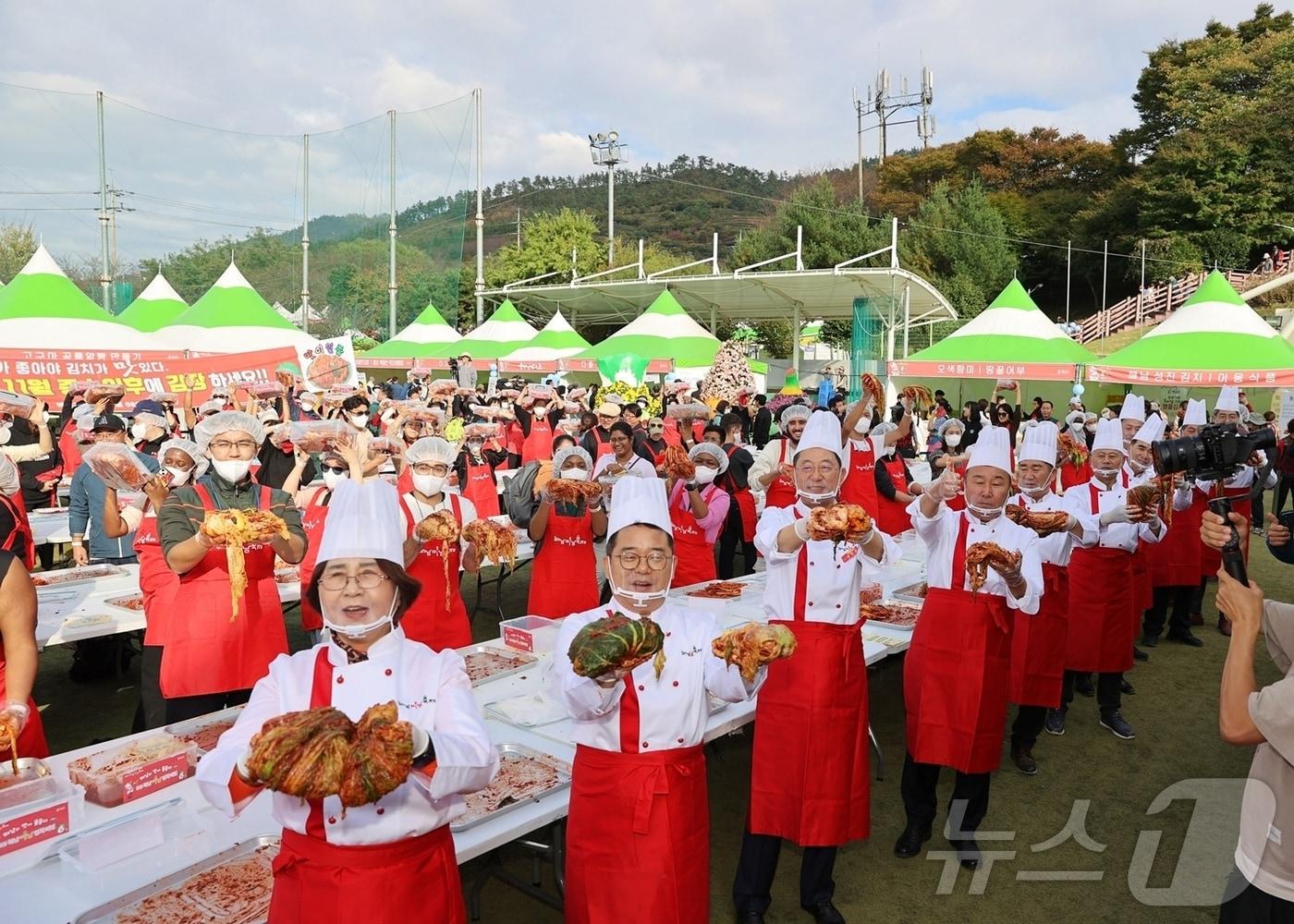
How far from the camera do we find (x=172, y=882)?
2.51 meters

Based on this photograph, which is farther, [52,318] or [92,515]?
[52,318]

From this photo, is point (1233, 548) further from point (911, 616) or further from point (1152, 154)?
point (1152, 154)

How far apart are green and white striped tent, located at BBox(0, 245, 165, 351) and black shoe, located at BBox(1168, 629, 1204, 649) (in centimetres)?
1567

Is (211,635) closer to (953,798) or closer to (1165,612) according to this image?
(953,798)

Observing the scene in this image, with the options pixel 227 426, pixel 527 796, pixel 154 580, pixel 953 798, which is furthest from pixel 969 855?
pixel 154 580

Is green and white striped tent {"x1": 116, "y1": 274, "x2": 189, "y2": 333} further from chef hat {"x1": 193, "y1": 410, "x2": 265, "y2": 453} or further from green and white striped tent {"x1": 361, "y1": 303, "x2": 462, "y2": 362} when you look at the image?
chef hat {"x1": 193, "y1": 410, "x2": 265, "y2": 453}

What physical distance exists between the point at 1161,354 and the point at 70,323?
19.6 metres

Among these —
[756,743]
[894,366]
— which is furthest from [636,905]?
[894,366]

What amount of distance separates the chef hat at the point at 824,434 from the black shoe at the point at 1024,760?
116 inches

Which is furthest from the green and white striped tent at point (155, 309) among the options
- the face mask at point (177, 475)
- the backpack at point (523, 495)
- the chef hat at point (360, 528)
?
the chef hat at point (360, 528)

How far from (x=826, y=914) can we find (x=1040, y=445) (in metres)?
2.99

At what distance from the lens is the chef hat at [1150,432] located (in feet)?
23.6

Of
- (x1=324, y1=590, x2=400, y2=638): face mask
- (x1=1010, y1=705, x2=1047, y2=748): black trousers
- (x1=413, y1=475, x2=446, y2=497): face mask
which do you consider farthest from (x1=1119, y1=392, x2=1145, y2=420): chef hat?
(x1=324, y1=590, x2=400, y2=638): face mask

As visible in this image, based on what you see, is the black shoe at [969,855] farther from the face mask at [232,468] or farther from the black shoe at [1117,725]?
the face mask at [232,468]
